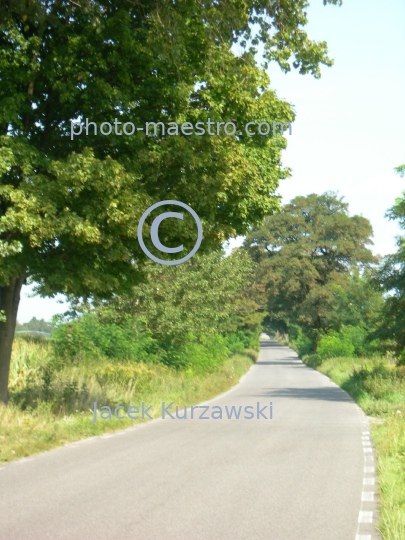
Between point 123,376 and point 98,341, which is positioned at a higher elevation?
point 98,341

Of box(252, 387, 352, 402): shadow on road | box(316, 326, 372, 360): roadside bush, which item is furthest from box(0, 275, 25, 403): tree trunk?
box(316, 326, 372, 360): roadside bush

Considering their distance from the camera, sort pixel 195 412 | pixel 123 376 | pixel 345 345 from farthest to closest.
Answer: pixel 345 345 < pixel 123 376 < pixel 195 412

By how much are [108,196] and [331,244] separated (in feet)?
206

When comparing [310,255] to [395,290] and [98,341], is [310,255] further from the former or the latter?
[98,341]

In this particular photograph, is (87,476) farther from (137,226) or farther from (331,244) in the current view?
(331,244)

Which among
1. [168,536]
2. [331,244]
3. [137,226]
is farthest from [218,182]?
[331,244]

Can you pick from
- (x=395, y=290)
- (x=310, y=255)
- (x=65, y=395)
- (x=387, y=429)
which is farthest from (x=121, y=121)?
(x=310, y=255)

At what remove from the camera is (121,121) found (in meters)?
15.5

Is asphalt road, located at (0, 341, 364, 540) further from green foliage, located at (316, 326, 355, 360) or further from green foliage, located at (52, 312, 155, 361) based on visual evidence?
green foliage, located at (316, 326, 355, 360)

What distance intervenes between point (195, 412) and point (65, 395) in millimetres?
4323

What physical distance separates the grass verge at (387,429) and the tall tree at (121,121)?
217 inches

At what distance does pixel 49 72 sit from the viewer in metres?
14.4

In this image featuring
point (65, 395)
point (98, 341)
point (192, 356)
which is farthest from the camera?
point (192, 356)

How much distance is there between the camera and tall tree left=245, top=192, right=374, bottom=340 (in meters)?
72.4
